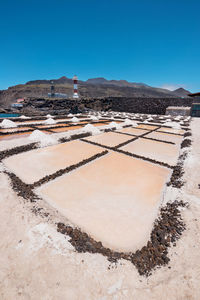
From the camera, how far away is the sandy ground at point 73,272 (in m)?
2.43

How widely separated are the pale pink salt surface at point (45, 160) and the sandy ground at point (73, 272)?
294cm

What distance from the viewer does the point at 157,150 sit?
1054cm

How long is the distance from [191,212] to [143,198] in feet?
4.83

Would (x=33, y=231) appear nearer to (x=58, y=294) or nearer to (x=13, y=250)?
(x=13, y=250)

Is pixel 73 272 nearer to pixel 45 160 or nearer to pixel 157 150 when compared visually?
pixel 45 160

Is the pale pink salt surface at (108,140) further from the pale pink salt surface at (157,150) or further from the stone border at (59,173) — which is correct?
the stone border at (59,173)

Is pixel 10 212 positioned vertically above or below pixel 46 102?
Result: below

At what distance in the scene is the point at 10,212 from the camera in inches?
163

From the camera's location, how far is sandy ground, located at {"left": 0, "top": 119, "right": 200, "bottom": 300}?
2.43m

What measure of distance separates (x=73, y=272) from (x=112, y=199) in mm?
2513

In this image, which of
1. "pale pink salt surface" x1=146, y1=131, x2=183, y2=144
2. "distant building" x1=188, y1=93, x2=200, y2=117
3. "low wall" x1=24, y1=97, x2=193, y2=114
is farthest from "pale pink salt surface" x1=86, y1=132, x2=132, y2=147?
"distant building" x1=188, y1=93, x2=200, y2=117

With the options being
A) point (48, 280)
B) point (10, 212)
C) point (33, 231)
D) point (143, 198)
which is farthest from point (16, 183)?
point (143, 198)

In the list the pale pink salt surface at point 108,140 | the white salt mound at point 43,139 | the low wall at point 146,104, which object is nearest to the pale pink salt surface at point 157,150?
the pale pink salt surface at point 108,140

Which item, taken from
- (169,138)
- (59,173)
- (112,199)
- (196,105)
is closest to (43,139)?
(59,173)
